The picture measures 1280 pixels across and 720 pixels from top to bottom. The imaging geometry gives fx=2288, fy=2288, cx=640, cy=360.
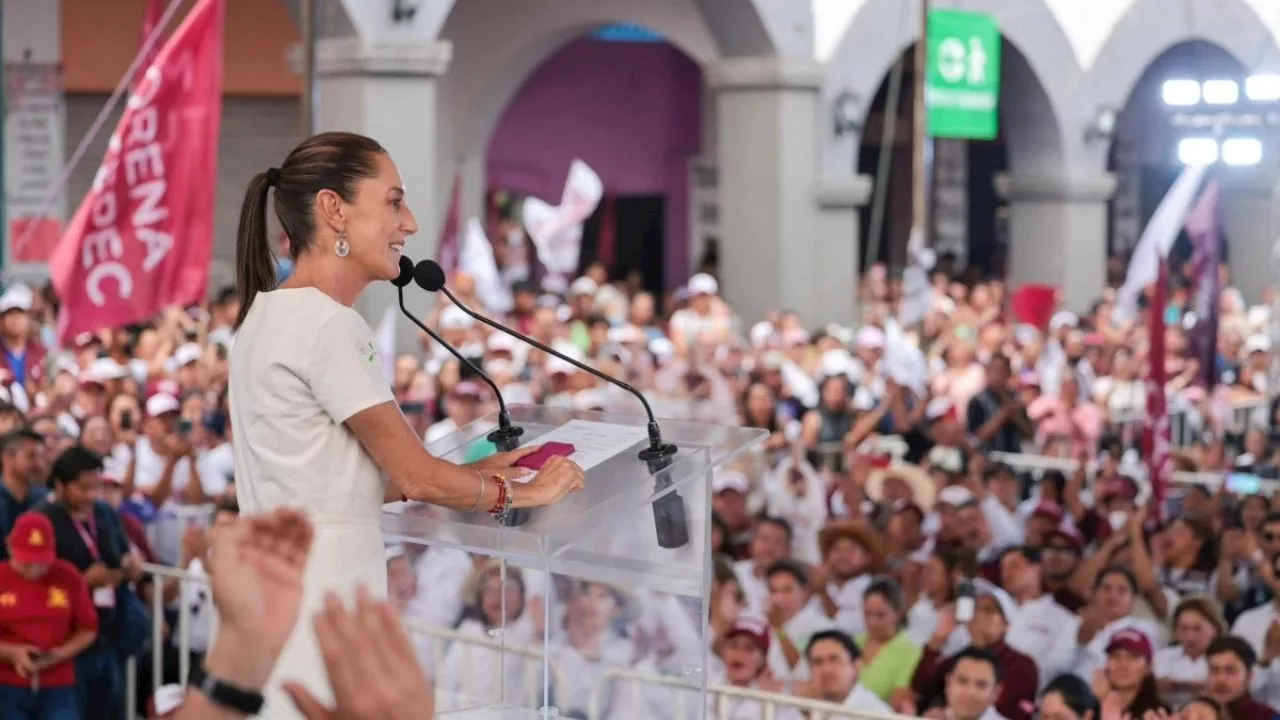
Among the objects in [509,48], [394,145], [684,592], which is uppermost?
[509,48]

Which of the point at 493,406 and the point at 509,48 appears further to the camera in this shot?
the point at 509,48

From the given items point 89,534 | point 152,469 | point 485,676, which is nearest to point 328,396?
point 485,676

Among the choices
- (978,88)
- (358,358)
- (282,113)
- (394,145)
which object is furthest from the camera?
(282,113)

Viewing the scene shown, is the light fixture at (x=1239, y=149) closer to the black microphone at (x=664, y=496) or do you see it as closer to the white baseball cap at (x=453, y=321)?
the white baseball cap at (x=453, y=321)

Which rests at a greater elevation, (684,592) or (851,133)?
(851,133)

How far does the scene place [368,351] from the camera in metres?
3.63

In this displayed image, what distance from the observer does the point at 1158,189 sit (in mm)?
30359

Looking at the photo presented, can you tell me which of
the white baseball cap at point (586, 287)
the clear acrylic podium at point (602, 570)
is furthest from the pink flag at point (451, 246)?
the clear acrylic podium at point (602, 570)

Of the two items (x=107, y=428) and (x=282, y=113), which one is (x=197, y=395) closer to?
(x=107, y=428)

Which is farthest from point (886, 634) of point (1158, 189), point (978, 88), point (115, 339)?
point (1158, 189)

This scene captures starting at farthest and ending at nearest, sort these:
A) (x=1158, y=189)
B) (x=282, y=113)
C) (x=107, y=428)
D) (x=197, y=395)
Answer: (x=1158, y=189) → (x=282, y=113) → (x=197, y=395) → (x=107, y=428)

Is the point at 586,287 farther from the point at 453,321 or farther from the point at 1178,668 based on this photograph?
the point at 1178,668

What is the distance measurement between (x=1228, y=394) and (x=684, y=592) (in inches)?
516

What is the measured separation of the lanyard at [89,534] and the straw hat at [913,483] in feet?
14.3
